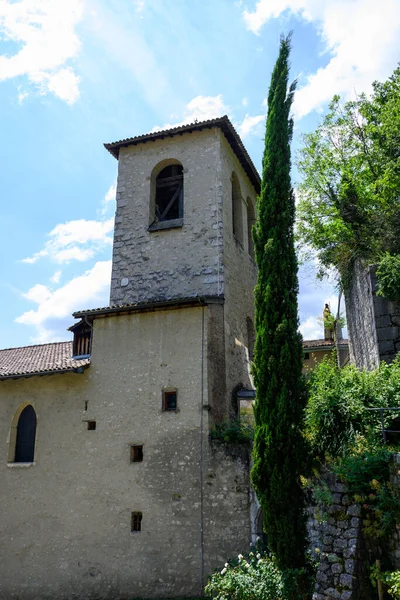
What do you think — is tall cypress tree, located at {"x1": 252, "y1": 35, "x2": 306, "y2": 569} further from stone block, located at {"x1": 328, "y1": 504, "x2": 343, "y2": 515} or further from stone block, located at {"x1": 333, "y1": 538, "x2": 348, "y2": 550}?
stone block, located at {"x1": 333, "y1": 538, "x2": 348, "y2": 550}

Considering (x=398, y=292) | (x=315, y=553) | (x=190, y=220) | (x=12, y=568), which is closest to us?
(x=315, y=553)

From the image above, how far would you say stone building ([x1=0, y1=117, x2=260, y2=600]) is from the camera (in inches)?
487

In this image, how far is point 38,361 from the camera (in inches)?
653

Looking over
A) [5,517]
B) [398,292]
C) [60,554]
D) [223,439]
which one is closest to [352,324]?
[398,292]

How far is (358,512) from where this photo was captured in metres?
8.07

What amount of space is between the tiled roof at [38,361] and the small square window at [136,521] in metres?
4.08

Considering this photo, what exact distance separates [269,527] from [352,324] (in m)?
6.87

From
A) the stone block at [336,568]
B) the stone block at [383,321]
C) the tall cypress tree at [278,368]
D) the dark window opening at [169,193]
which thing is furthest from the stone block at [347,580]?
the dark window opening at [169,193]

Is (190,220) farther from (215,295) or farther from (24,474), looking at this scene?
(24,474)

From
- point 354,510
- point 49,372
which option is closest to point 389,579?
point 354,510

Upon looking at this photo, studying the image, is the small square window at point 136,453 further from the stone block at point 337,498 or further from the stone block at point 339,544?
the stone block at point 339,544

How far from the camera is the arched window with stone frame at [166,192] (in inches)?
682

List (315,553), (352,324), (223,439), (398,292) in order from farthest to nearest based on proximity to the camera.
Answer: (352,324) → (223,439) → (398,292) → (315,553)

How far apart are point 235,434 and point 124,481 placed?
3.10m
